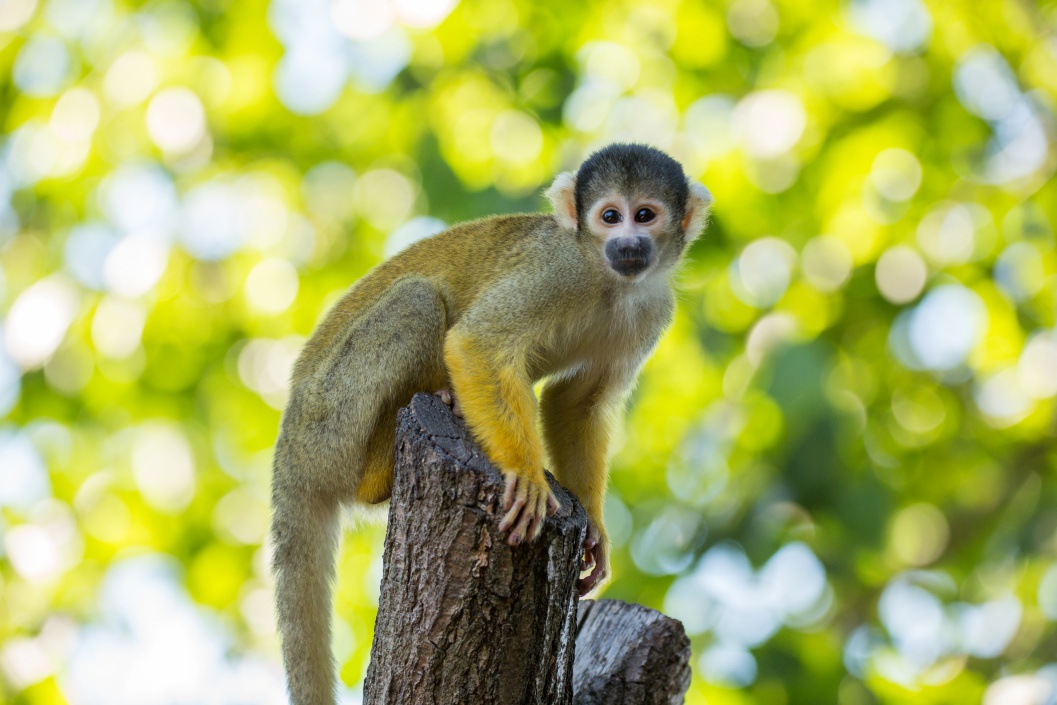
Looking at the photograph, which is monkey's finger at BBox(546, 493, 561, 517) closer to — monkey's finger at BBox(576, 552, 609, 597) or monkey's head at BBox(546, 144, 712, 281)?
monkey's finger at BBox(576, 552, 609, 597)

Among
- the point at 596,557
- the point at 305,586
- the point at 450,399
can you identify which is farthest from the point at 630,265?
the point at 305,586

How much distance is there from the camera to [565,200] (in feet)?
10.8

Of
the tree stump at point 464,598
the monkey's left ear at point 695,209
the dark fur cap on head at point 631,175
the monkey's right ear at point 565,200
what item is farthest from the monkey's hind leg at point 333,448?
the monkey's left ear at point 695,209

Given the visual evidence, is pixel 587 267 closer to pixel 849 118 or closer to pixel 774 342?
pixel 774 342

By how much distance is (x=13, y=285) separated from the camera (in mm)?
5902

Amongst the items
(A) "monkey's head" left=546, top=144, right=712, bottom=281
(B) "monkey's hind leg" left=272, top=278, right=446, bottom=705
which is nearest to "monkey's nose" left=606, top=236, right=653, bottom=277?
(A) "monkey's head" left=546, top=144, right=712, bottom=281

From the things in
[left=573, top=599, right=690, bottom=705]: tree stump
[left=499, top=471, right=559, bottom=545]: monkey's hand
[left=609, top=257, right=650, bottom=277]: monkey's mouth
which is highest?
[left=609, top=257, right=650, bottom=277]: monkey's mouth

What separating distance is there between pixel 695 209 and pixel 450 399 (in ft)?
→ 3.57

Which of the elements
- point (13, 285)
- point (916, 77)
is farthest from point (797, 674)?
point (13, 285)

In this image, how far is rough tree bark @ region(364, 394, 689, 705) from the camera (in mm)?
2150

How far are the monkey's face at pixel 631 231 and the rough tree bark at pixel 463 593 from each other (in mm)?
922

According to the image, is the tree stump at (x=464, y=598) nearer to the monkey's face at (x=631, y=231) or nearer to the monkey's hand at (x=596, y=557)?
the monkey's hand at (x=596, y=557)

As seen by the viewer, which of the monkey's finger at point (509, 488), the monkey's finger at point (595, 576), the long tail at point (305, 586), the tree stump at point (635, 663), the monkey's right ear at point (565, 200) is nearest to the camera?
the monkey's finger at point (509, 488)

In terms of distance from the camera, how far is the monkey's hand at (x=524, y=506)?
221 centimetres
